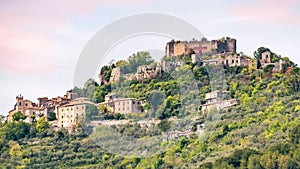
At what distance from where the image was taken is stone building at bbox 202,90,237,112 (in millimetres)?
64688

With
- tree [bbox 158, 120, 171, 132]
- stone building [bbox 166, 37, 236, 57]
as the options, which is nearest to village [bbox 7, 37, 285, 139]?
stone building [bbox 166, 37, 236, 57]

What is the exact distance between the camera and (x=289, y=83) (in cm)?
6512

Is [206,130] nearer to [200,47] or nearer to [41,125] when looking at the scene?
[41,125]

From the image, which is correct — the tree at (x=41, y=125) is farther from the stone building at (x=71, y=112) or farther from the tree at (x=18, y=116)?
the tree at (x=18, y=116)

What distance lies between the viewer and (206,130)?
6212 cm

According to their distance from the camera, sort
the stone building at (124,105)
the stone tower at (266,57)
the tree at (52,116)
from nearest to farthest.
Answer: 1. the stone building at (124,105)
2. the tree at (52,116)
3. the stone tower at (266,57)

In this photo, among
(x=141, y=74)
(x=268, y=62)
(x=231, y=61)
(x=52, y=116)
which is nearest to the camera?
(x=52, y=116)

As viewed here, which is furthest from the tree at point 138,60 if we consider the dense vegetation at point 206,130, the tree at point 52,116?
the tree at point 52,116

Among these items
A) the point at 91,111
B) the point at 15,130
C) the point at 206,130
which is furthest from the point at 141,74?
the point at 206,130

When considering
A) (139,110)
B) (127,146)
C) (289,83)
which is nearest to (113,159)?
(127,146)

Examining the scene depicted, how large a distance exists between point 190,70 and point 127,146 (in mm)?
8985

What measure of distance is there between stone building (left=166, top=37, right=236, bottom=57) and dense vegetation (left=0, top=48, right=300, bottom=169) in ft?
4.60

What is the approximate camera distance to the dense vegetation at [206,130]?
56688mm

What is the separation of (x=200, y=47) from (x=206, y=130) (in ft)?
39.3
